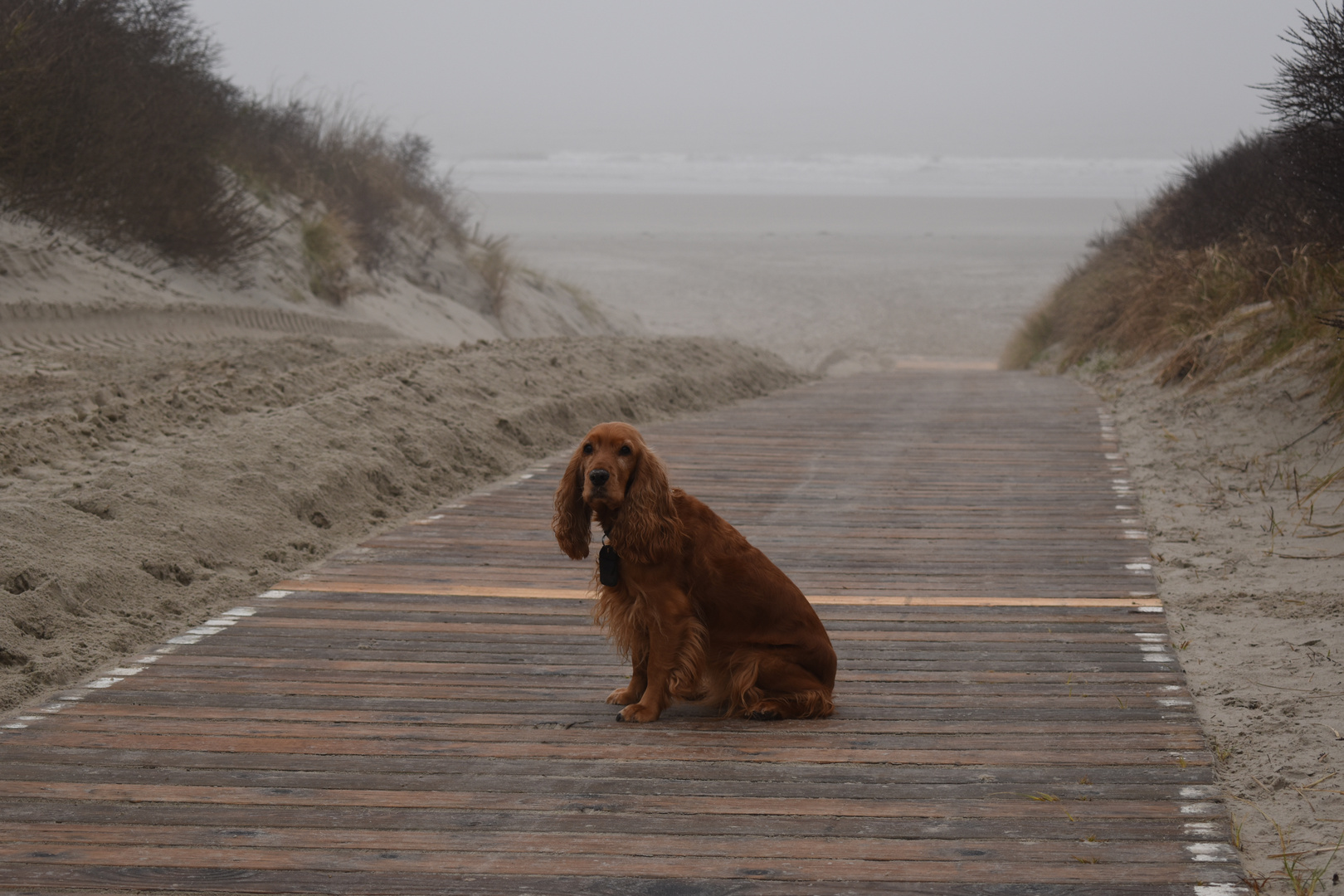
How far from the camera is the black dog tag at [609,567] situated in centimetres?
393

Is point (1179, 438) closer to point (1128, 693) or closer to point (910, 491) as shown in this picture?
point (910, 491)

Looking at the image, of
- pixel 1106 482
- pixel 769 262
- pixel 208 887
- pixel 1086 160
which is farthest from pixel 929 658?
pixel 1086 160

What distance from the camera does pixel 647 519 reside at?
381 cm

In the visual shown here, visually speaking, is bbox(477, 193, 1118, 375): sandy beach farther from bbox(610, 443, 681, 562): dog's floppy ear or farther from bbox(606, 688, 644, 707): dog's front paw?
bbox(610, 443, 681, 562): dog's floppy ear

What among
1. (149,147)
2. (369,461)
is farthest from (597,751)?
(149,147)

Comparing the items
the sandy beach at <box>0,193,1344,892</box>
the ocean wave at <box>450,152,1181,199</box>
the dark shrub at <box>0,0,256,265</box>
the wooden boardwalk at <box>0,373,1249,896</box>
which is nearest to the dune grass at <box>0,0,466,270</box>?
the dark shrub at <box>0,0,256,265</box>

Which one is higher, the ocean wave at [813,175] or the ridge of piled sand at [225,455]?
the ocean wave at [813,175]

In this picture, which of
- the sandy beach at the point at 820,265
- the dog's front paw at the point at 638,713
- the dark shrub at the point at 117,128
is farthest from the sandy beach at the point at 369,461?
the sandy beach at the point at 820,265

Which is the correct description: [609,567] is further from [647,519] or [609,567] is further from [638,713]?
[638,713]

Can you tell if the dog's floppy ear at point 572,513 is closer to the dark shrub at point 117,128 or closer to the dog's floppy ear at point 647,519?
the dog's floppy ear at point 647,519

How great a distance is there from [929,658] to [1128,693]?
2.51ft

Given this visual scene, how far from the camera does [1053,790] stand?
3.33 meters

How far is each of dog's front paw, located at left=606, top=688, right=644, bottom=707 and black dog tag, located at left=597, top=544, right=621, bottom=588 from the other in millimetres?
418

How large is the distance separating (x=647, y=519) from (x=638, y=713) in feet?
2.22
